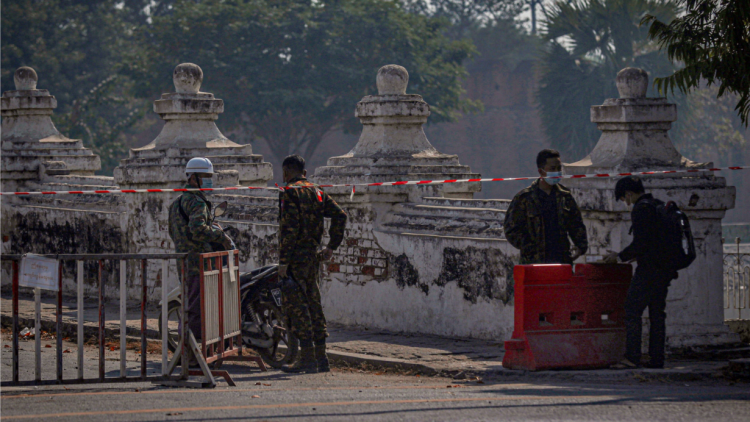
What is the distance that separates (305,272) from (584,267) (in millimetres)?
2190

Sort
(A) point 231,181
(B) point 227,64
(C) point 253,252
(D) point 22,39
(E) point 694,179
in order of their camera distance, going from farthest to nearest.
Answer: (D) point 22,39
(B) point 227,64
(A) point 231,181
(C) point 253,252
(E) point 694,179

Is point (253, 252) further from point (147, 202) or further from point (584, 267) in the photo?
point (584, 267)

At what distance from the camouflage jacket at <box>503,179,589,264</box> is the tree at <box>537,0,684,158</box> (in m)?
32.2

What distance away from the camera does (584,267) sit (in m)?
7.96

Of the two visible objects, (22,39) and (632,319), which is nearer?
(632,319)

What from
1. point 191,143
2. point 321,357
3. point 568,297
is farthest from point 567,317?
point 191,143

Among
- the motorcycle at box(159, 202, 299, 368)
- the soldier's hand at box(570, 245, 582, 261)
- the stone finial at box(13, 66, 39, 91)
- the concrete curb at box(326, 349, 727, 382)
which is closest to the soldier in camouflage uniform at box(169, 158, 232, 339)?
the motorcycle at box(159, 202, 299, 368)

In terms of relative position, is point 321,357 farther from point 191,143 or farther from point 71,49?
point 71,49

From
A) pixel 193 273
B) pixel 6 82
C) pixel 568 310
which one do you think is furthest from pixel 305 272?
pixel 6 82

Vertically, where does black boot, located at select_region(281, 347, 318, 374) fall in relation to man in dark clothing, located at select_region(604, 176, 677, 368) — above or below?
below

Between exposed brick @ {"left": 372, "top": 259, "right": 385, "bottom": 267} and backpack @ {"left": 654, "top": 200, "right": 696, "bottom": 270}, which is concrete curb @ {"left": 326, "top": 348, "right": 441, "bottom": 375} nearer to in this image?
exposed brick @ {"left": 372, "top": 259, "right": 385, "bottom": 267}

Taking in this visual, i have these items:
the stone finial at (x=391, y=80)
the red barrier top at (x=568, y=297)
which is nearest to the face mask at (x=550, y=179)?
the red barrier top at (x=568, y=297)

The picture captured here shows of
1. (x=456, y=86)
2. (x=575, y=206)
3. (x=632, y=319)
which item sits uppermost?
(x=456, y=86)

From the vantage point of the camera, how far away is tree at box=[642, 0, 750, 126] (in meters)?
8.37
